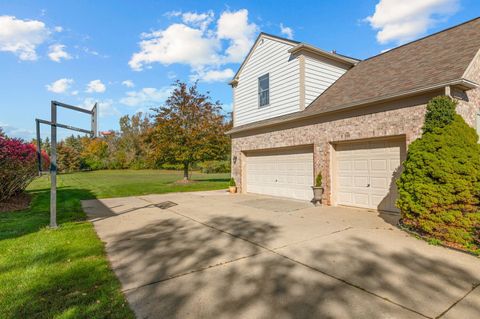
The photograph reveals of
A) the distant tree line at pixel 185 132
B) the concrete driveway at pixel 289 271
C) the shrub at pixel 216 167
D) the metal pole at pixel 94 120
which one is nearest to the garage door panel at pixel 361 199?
the concrete driveway at pixel 289 271

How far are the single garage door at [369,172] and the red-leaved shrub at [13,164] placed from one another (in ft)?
37.9

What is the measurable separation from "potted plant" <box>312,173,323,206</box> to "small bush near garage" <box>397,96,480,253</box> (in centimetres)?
330

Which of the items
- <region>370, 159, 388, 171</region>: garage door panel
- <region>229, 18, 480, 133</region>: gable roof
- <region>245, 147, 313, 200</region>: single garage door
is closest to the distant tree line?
<region>245, 147, 313, 200</region>: single garage door

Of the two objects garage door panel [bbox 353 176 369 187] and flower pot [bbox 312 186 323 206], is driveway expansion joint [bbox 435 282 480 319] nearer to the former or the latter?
garage door panel [bbox 353 176 369 187]

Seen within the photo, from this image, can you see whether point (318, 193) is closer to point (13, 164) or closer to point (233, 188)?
point (233, 188)

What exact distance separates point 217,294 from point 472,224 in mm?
4661

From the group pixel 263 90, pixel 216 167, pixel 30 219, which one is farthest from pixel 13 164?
pixel 216 167

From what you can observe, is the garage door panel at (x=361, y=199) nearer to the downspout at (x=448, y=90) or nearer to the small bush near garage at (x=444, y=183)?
the small bush near garage at (x=444, y=183)

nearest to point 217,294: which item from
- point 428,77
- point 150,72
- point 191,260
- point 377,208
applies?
point 191,260

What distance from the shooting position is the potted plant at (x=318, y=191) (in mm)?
8688

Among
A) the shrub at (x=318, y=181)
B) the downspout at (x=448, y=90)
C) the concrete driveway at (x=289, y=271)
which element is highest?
the downspout at (x=448, y=90)

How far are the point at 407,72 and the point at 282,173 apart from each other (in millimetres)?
5554

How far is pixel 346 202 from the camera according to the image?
8.42m

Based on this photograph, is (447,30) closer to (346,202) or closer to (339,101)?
(339,101)
